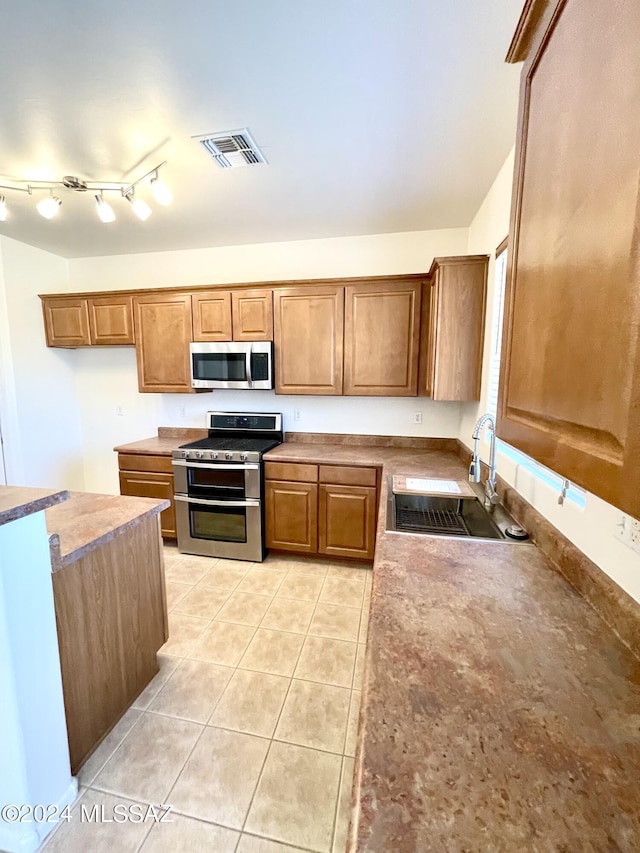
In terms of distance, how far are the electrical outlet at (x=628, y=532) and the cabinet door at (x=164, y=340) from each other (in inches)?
117

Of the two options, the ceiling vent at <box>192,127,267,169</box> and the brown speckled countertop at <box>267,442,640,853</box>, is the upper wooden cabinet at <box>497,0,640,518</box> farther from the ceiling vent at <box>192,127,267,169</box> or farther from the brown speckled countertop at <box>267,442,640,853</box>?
the ceiling vent at <box>192,127,267,169</box>

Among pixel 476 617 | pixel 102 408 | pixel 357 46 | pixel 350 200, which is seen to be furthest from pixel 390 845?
pixel 102 408

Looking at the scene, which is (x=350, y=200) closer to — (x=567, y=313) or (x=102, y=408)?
(x=567, y=313)

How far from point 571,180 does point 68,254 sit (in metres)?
4.27

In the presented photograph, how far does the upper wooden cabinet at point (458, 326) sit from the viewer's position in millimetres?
2203

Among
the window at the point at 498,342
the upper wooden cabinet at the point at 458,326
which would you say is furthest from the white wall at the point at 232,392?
the window at the point at 498,342

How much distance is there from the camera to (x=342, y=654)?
6.28ft

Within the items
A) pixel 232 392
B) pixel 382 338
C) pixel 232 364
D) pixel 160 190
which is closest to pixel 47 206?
pixel 160 190

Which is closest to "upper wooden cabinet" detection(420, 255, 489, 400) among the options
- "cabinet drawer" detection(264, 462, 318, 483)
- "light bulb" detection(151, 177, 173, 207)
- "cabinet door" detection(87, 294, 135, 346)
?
"cabinet drawer" detection(264, 462, 318, 483)

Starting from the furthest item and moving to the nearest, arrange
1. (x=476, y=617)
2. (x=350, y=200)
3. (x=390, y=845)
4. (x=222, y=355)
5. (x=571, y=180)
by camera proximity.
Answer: (x=222, y=355), (x=350, y=200), (x=476, y=617), (x=571, y=180), (x=390, y=845)

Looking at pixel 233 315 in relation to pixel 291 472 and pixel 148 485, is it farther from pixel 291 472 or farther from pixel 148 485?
pixel 148 485

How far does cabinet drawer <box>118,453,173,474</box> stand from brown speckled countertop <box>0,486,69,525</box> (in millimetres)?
1921

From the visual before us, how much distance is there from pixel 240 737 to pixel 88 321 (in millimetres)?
3400

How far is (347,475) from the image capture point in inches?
105
